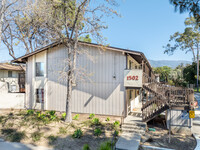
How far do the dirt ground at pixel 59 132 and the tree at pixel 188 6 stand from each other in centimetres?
678

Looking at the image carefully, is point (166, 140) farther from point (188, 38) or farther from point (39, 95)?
point (188, 38)

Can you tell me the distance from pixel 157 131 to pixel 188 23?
31968 millimetres

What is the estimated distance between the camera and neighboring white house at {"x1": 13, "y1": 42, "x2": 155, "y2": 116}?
10297 millimetres

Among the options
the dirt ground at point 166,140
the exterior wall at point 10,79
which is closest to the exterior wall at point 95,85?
the dirt ground at point 166,140

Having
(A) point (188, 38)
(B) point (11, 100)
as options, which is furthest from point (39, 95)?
(A) point (188, 38)

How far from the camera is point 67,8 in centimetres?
978

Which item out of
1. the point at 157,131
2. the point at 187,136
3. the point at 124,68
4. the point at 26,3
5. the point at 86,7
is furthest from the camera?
the point at 26,3

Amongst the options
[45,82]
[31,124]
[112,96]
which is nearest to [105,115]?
[112,96]

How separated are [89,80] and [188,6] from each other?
781 centimetres

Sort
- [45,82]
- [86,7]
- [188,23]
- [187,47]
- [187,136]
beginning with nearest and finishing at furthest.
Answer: [187,136] < [86,7] < [45,82] < [188,23] < [187,47]

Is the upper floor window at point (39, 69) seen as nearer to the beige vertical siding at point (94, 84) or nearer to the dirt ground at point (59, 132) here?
the beige vertical siding at point (94, 84)

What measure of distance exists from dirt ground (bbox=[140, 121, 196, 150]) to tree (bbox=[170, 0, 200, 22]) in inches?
235

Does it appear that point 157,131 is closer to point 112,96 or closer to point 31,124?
point 112,96

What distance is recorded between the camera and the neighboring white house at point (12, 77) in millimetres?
16111
